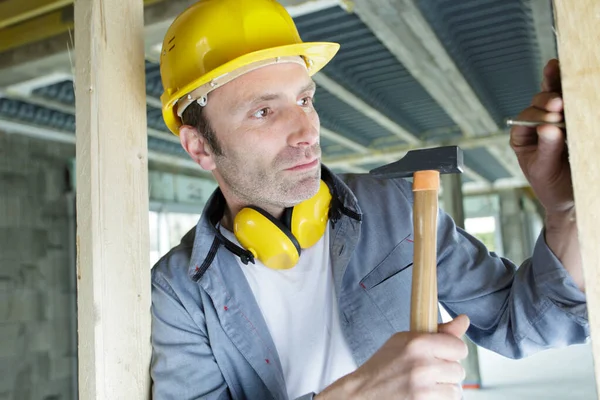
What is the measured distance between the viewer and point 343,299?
136 cm

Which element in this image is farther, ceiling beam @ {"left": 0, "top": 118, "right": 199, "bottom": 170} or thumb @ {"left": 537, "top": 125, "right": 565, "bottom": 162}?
ceiling beam @ {"left": 0, "top": 118, "right": 199, "bottom": 170}

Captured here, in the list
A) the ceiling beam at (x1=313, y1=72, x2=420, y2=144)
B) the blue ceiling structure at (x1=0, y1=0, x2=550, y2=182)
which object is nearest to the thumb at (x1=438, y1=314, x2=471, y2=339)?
the blue ceiling structure at (x1=0, y1=0, x2=550, y2=182)

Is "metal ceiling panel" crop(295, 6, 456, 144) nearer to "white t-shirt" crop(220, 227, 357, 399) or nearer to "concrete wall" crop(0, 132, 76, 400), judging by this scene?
"white t-shirt" crop(220, 227, 357, 399)

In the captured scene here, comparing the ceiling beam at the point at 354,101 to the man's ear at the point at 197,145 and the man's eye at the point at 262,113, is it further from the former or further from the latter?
the man's eye at the point at 262,113

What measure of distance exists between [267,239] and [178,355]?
1.14 ft

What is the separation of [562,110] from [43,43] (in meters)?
2.98

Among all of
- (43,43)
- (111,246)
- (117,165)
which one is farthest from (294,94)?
(43,43)

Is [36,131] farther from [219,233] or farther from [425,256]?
[425,256]

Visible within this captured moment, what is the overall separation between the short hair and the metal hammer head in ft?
1.87

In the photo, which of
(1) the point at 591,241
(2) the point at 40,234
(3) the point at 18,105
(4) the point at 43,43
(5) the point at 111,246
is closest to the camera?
(1) the point at 591,241

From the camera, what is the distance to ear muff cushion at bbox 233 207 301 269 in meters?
1.38

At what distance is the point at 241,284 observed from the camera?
1.41 m

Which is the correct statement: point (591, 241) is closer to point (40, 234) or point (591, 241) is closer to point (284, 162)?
point (284, 162)

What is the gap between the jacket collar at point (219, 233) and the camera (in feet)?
4.53
